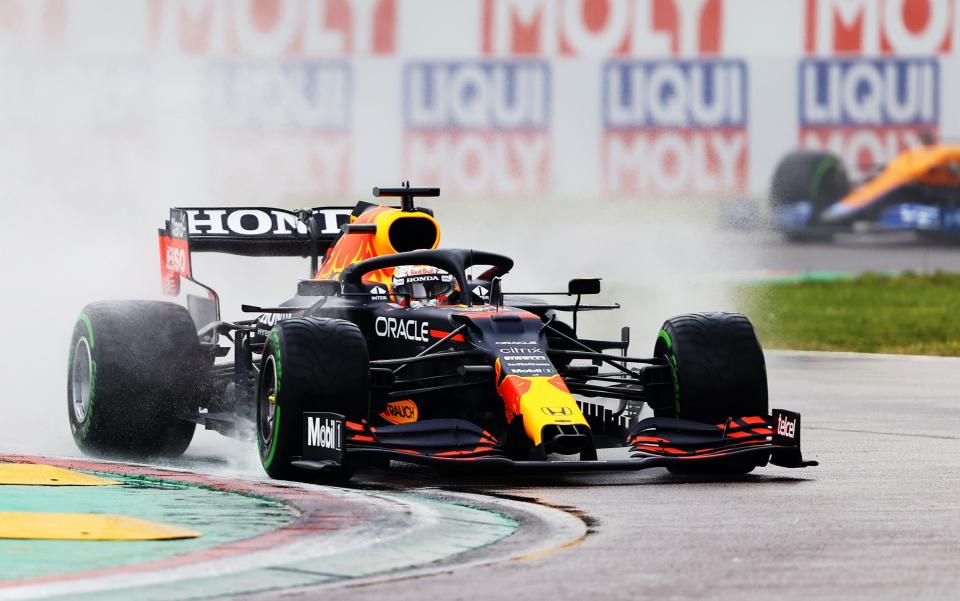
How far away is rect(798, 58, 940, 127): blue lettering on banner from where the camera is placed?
110 ft

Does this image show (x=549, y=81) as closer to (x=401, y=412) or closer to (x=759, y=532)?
(x=401, y=412)

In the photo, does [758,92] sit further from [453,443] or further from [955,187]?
[453,443]

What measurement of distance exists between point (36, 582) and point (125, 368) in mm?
5089

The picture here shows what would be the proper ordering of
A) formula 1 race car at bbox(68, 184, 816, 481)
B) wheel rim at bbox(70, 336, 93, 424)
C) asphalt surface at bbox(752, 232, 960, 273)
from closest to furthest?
formula 1 race car at bbox(68, 184, 816, 481) < wheel rim at bbox(70, 336, 93, 424) < asphalt surface at bbox(752, 232, 960, 273)

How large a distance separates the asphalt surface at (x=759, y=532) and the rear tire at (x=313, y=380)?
0.45 m

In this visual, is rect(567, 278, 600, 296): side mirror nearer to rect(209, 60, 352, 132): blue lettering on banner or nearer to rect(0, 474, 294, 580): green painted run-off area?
rect(0, 474, 294, 580): green painted run-off area

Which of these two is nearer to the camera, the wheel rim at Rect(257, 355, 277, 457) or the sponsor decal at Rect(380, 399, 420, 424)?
the wheel rim at Rect(257, 355, 277, 457)

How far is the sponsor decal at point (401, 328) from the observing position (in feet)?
36.9

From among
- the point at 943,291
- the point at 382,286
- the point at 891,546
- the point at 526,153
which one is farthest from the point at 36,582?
the point at 526,153

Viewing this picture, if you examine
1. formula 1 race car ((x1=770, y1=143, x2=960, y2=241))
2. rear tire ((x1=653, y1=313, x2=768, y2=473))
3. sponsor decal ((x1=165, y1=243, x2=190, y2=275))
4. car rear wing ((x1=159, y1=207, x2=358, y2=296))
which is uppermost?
formula 1 race car ((x1=770, y1=143, x2=960, y2=241))

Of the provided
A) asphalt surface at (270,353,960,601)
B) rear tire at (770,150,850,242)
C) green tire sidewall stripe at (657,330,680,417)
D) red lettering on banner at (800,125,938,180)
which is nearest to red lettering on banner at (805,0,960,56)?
red lettering on banner at (800,125,938,180)

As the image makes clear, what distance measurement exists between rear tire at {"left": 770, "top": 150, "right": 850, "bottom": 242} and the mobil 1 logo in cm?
2272

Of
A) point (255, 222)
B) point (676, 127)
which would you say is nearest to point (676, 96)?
point (676, 127)

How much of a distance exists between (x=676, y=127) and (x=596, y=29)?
6.82 feet
